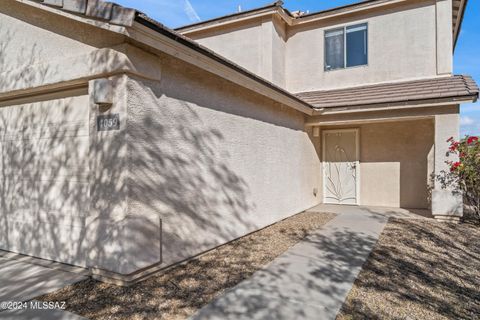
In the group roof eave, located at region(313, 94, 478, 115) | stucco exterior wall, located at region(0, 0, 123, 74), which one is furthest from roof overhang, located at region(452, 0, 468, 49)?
stucco exterior wall, located at region(0, 0, 123, 74)

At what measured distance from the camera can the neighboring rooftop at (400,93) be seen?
8281 millimetres

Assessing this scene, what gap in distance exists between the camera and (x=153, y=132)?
183 inches

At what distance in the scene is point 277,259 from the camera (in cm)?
546

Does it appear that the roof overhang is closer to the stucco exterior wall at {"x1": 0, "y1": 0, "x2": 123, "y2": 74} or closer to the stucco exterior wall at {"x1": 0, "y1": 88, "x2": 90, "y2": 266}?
the stucco exterior wall at {"x1": 0, "y1": 0, "x2": 123, "y2": 74}

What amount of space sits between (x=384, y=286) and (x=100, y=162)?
4414 mm

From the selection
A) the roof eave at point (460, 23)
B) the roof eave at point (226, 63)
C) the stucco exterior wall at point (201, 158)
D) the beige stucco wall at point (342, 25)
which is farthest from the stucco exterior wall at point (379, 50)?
the stucco exterior wall at point (201, 158)

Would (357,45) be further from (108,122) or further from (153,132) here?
(108,122)

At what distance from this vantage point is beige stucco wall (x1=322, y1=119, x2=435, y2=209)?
1023 cm

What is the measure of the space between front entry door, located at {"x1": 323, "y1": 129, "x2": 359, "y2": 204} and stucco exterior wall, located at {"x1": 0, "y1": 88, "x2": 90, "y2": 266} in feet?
29.6

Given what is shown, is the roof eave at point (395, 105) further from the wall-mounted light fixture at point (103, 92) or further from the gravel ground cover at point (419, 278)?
the wall-mounted light fixture at point (103, 92)

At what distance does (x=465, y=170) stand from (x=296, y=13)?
827 cm

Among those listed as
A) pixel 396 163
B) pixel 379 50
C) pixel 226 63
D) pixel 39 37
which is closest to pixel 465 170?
pixel 396 163

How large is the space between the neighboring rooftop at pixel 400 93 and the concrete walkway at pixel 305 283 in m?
4.04

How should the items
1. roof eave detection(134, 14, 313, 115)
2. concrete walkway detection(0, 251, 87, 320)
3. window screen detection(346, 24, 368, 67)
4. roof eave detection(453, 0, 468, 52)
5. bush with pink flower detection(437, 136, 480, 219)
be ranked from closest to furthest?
1. concrete walkway detection(0, 251, 87, 320)
2. roof eave detection(134, 14, 313, 115)
3. bush with pink flower detection(437, 136, 480, 219)
4. roof eave detection(453, 0, 468, 52)
5. window screen detection(346, 24, 368, 67)
